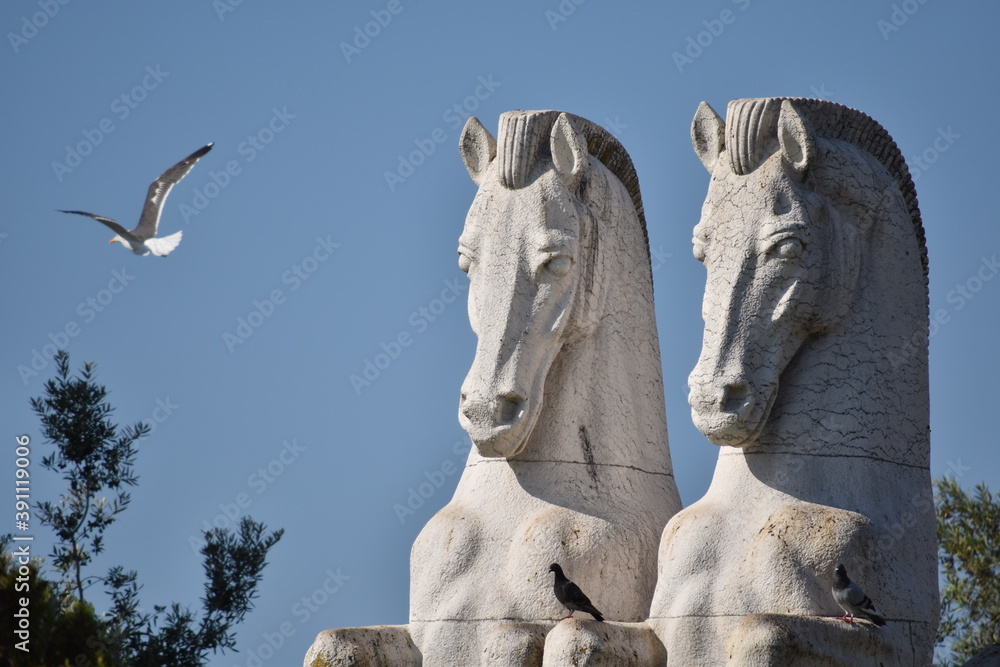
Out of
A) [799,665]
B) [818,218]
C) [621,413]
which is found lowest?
[799,665]

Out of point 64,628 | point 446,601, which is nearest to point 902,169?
point 446,601

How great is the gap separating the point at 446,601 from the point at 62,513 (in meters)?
7.48

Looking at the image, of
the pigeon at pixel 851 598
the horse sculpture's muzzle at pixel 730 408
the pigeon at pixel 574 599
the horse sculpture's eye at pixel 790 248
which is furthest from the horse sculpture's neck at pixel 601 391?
the pigeon at pixel 851 598

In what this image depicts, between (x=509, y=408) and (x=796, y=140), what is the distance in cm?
196

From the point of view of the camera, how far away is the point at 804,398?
28.4 feet

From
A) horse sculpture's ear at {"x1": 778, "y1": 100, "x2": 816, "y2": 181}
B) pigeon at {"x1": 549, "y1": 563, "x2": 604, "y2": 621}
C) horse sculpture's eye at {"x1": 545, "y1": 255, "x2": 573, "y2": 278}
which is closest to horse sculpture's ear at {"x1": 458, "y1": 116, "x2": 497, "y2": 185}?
horse sculpture's eye at {"x1": 545, "y1": 255, "x2": 573, "y2": 278}

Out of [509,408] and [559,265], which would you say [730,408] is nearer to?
[509,408]

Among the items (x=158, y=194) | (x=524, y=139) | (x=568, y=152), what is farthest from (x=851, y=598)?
(x=158, y=194)

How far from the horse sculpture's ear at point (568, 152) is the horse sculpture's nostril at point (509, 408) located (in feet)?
4.07

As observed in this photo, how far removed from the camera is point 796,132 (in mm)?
8742

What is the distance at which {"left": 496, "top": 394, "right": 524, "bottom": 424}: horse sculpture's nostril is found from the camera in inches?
360

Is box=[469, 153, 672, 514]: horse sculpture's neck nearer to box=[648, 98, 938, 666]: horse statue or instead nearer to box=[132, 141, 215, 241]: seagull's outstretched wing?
box=[648, 98, 938, 666]: horse statue

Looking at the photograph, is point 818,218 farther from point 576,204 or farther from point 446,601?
point 446,601

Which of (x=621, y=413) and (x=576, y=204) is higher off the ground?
(x=576, y=204)
